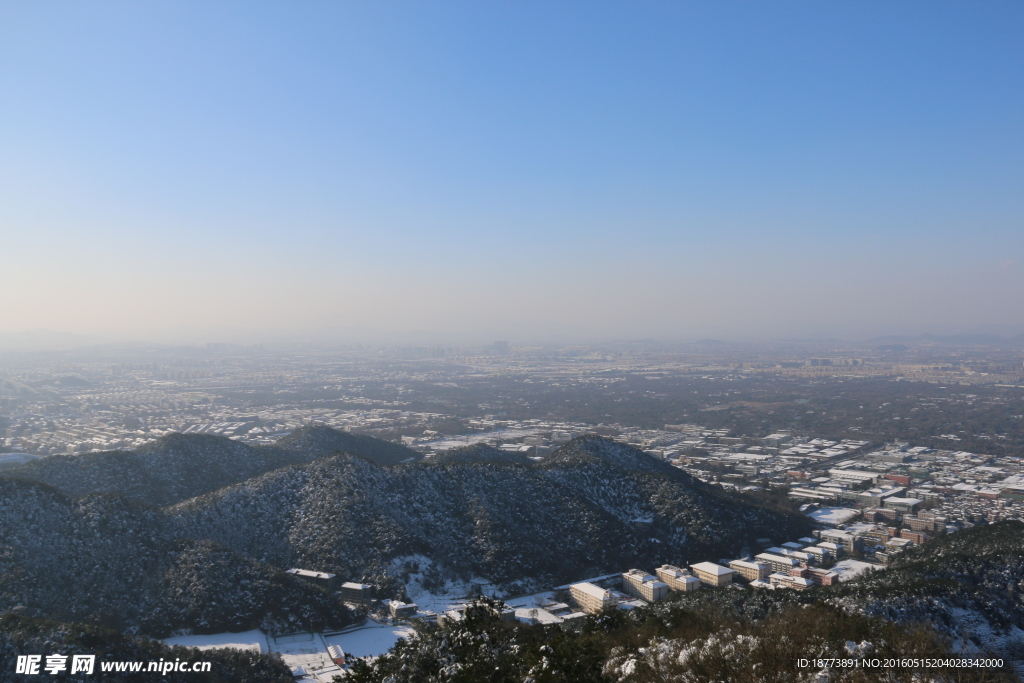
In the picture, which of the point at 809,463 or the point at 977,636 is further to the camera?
the point at 809,463

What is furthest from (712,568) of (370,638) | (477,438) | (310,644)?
(477,438)

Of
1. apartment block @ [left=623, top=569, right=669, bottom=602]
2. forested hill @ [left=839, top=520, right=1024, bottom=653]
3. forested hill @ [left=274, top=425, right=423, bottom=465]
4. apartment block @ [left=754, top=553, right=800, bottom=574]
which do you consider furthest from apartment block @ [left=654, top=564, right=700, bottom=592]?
forested hill @ [left=274, top=425, right=423, bottom=465]

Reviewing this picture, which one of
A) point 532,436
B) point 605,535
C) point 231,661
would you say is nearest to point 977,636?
point 605,535

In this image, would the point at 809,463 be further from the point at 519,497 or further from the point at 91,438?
the point at 91,438

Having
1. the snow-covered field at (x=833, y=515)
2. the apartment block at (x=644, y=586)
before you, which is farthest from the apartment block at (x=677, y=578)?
the snow-covered field at (x=833, y=515)

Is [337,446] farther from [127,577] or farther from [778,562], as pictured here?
[778,562]

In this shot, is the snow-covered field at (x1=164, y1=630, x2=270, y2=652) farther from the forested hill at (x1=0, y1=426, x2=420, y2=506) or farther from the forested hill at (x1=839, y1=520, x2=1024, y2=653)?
the forested hill at (x1=839, y1=520, x2=1024, y2=653)
